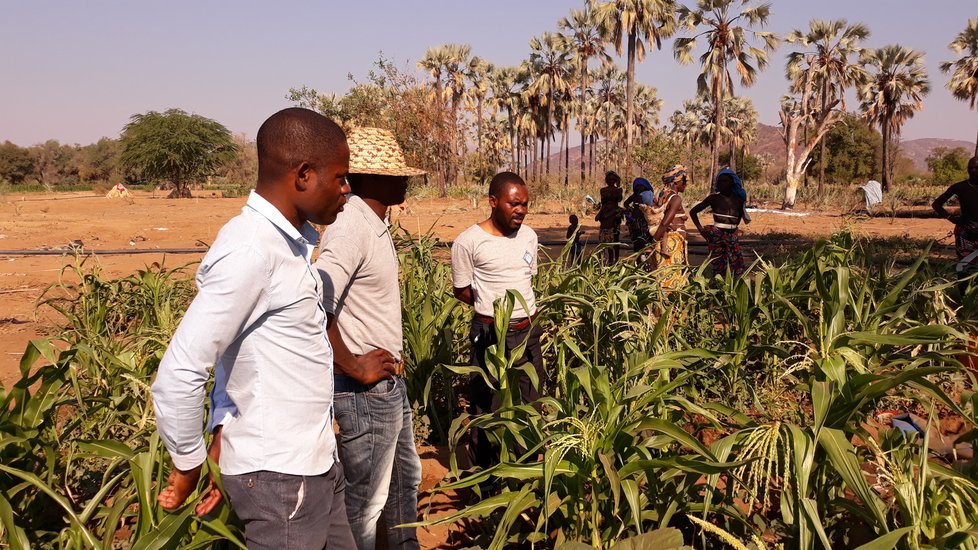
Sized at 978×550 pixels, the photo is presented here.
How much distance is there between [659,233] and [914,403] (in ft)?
8.50

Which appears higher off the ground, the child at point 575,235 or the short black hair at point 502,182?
the short black hair at point 502,182

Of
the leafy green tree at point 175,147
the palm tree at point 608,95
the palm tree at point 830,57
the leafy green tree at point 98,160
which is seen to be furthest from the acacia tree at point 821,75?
the leafy green tree at point 98,160

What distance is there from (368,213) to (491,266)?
102 centimetres

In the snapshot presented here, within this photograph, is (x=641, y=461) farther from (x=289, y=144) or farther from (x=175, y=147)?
(x=175, y=147)

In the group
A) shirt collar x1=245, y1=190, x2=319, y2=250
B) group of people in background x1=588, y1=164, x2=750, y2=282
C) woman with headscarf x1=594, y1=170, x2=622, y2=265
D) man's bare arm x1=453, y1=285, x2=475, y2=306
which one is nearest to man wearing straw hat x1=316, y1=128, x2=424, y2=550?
shirt collar x1=245, y1=190, x2=319, y2=250

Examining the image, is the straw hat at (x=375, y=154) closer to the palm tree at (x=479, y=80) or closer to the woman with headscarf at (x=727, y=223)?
the woman with headscarf at (x=727, y=223)

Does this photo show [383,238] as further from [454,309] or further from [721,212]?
[721,212]

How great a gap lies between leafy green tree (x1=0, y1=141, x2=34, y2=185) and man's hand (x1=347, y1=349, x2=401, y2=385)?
6817 centimetres

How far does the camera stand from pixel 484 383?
3.07 metres

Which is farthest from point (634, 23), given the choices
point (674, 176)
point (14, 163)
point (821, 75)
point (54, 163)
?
point (54, 163)

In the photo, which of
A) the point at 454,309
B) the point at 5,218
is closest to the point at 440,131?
the point at 5,218

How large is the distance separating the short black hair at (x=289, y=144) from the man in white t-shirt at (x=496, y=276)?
157cm

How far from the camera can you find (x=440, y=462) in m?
3.55

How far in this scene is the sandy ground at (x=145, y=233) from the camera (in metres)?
5.98
